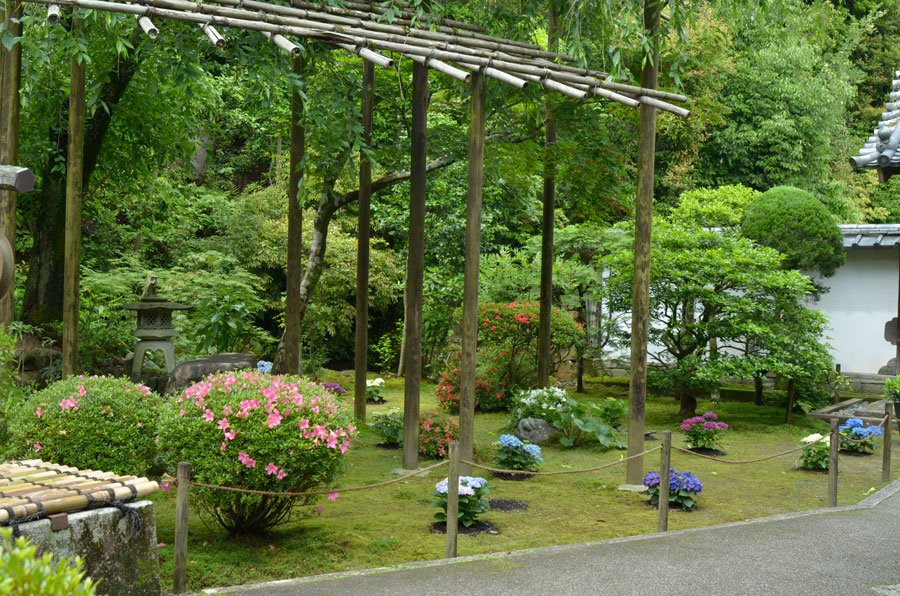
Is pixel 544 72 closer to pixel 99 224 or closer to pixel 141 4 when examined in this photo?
pixel 141 4

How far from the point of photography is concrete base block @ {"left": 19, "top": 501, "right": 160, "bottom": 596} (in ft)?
14.8

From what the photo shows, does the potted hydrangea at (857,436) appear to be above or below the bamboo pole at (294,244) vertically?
below

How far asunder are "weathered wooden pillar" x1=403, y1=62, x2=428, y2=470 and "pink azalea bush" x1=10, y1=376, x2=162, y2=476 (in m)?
3.34

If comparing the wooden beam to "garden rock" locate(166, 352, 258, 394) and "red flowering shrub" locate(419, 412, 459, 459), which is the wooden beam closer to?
"garden rock" locate(166, 352, 258, 394)

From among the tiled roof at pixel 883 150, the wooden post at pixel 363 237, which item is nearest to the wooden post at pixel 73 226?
the wooden post at pixel 363 237

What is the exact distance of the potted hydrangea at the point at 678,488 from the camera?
8.09 meters

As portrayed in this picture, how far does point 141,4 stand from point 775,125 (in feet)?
62.3

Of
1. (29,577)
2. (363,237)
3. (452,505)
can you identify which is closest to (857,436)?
(363,237)

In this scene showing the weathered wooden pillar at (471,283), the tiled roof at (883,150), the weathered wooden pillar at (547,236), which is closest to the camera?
the tiled roof at (883,150)

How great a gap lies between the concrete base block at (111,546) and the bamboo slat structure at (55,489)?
0.24ft

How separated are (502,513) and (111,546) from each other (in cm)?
400

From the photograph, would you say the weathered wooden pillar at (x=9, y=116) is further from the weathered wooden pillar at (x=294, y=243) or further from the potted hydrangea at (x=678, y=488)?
the potted hydrangea at (x=678, y=488)

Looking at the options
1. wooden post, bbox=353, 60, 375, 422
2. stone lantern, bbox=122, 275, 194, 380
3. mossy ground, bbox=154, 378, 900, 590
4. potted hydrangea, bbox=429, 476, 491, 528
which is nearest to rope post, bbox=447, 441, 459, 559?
mossy ground, bbox=154, 378, 900, 590

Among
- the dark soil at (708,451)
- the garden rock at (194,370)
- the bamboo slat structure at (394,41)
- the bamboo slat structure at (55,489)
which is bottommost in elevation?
the dark soil at (708,451)
